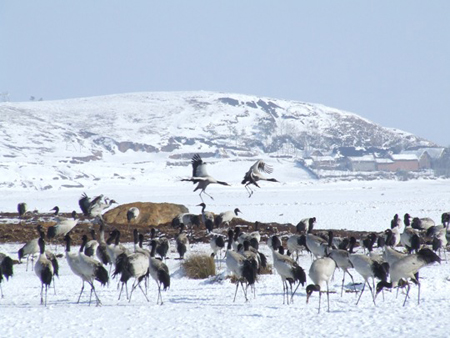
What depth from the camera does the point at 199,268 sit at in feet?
62.4

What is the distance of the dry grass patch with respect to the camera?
19.0 meters

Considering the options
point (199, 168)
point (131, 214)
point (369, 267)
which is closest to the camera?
point (369, 267)

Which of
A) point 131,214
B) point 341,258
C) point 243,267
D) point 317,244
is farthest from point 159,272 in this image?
point 131,214

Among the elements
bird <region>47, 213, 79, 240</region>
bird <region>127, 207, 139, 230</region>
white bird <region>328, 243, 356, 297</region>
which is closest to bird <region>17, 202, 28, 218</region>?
bird <region>127, 207, 139, 230</region>

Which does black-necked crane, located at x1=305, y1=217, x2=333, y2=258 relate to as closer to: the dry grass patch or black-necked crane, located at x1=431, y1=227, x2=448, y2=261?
the dry grass patch

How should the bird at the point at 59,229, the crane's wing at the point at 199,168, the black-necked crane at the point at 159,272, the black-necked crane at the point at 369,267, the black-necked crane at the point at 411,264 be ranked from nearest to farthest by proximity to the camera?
the black-necked crane at the point at 411,264 → the black-necked crane at the point at 369,267 → the black-necked crane at the point at 159,272 → the bird at the point at 59,229 → the crane's wing at the point at 199,168

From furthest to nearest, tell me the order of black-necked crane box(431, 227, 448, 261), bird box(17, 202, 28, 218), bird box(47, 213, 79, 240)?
1. bird box(17, 202, 28, 218)
2. bird box(47, 213, 79, 240)
3. black-necked crane box(431, 227, 448, 261)

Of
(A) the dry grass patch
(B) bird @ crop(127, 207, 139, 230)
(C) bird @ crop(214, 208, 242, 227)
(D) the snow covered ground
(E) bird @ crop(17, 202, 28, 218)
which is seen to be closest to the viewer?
(D) the snow covered ground

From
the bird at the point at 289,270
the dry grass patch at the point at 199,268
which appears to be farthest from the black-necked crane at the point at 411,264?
the dry grass patch at the point at 199,268

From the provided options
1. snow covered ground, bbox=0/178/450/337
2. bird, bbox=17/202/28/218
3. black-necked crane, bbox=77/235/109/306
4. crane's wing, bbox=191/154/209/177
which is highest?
crane's wing, bbox=191/154/209/177

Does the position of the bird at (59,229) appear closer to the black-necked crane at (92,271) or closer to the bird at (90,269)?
the bird at (90,269)

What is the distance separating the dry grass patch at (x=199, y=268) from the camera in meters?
19.0

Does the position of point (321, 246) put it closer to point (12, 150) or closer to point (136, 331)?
point (136, 331)

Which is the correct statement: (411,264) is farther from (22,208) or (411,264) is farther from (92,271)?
(22,208)
